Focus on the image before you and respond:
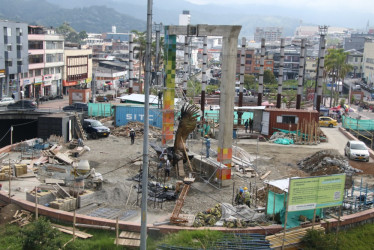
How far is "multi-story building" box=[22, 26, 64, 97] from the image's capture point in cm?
6762

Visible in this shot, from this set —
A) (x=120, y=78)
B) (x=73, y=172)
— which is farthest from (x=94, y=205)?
(x=120, y=78)

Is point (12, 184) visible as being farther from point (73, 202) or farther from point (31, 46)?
point (31, 46)

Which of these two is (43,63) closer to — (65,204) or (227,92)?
(227,92)

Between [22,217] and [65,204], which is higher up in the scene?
[65,204]

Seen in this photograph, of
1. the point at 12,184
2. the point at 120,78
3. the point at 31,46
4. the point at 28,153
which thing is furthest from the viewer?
the point at 120,78

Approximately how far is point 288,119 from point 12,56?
40.9 m

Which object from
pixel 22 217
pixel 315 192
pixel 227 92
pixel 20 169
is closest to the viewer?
pixel 315 192

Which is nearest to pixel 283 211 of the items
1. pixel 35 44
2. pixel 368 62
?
pixel 35 44

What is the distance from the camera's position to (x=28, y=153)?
88.7 feet

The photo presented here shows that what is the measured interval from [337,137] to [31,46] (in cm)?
4831

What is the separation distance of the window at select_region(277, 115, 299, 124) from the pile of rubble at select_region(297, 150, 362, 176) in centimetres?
964

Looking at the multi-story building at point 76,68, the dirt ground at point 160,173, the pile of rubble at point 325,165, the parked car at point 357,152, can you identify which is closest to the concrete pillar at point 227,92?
the dirt ground at point 160,173

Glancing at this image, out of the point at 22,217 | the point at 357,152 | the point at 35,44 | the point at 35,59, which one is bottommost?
the point at 22,217

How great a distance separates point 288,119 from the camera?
37656 millimetres
